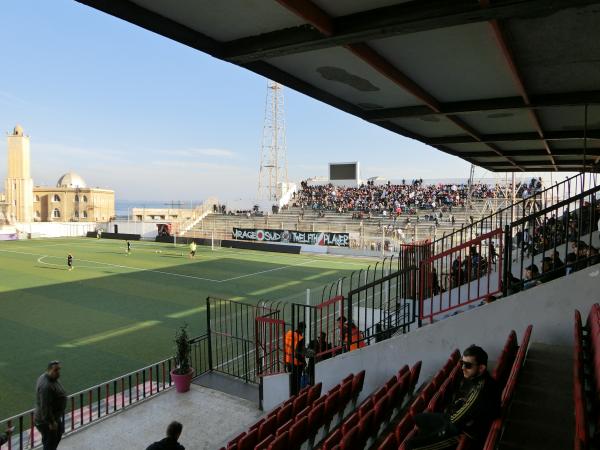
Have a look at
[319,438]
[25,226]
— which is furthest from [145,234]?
[319,438]

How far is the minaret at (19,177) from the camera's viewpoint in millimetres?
73688

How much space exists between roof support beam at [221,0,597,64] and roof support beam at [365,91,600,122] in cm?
360

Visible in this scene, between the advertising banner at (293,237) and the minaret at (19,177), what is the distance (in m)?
50.2

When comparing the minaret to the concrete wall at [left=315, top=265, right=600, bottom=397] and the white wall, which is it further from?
the concrete wall at [left=315, top=265, right=600, bottom=397]

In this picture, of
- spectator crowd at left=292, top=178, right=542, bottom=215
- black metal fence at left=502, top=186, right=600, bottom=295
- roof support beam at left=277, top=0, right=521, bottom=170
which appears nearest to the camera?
roof support beam at left=277, top=0, right=521, bottom=170

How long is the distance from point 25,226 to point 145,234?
1728cm

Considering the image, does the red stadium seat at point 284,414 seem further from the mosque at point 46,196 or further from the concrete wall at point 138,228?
the mosque at point 46,196

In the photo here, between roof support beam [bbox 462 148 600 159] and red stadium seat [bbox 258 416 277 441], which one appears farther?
roof support beam [bbox 462 148 600 159]

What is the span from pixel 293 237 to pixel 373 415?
36.6 m

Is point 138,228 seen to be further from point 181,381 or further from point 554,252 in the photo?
point 554,252

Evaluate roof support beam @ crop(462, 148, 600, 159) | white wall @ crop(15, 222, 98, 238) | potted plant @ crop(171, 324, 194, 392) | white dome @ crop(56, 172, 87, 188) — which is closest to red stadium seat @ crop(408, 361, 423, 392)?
potted plant @ crop(171, 324, 194, 392)

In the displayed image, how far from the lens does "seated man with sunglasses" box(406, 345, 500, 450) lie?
308 centimetres

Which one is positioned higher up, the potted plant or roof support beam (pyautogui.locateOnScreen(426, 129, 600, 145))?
roof support beam (pyautogui.locateOnScreen(426, 129, 600, 145))

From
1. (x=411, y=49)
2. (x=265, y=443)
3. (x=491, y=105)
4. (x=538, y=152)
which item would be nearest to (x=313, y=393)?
Answer: (x=265, y=443)
